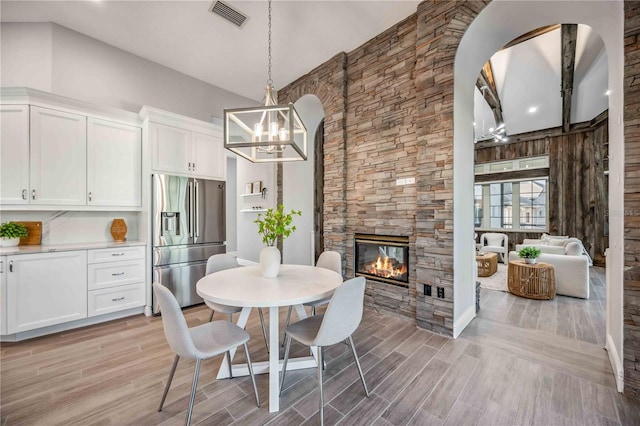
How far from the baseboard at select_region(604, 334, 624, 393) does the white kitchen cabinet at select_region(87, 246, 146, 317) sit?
14.3 feet

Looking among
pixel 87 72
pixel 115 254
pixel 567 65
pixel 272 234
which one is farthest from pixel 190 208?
pixel 567 65

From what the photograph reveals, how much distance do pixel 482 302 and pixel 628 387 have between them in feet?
5.89

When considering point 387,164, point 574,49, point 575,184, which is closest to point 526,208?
point 575,184

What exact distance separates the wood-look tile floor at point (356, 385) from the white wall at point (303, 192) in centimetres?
219

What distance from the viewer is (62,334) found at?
8.49 feet

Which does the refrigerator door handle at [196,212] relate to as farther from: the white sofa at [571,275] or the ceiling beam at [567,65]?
the ceiling beam at [567,65]

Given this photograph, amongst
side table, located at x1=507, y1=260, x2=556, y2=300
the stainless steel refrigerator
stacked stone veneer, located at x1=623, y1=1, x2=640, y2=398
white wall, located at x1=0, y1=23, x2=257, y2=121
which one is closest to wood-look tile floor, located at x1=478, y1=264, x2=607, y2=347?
side table, located at x1=507, y1=260, x2=556, y2=300

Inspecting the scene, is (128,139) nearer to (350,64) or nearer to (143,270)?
(143,270)

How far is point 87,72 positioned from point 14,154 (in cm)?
133

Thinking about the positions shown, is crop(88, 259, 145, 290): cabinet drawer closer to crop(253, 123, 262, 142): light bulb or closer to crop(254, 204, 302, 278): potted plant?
crop(254, 204, 302, 278): potted plant

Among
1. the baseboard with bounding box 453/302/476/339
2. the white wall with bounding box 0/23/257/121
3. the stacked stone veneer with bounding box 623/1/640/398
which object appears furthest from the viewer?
the white wall with bounding box 0/23/257/121

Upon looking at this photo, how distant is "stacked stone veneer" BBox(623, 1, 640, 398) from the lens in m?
1.67

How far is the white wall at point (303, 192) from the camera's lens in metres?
4.48

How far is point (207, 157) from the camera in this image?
12.0 feet
